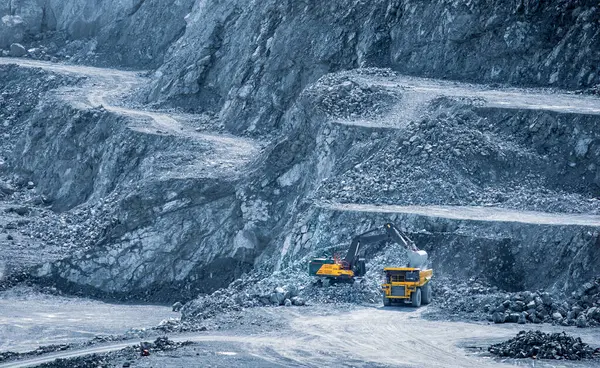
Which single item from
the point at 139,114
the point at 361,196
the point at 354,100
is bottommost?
the point at 361,196

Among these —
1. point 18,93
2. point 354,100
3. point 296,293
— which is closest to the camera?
point 296,293

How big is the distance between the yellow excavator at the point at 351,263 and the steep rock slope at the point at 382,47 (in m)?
11.9

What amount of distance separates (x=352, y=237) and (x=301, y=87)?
12.1 meters

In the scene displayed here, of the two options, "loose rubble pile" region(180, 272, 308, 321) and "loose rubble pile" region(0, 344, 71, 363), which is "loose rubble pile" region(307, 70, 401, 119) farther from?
"loose rubble pile" region(0, 344, 71, 363)

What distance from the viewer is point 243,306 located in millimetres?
31484

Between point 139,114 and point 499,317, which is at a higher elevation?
point 139,114

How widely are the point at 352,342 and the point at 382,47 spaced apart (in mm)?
19442

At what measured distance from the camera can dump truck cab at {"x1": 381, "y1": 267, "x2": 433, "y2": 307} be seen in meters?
30.5

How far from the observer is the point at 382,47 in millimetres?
44594

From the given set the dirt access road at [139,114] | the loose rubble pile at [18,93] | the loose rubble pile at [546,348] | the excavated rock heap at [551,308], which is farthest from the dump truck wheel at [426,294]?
the loose rubble pile at [18,93]

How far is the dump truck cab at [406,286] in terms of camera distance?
1202 inches

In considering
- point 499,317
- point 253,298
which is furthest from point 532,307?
point 253,298

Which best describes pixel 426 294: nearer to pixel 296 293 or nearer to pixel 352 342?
pixel 296 293

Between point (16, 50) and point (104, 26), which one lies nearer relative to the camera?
point (16, 50)
